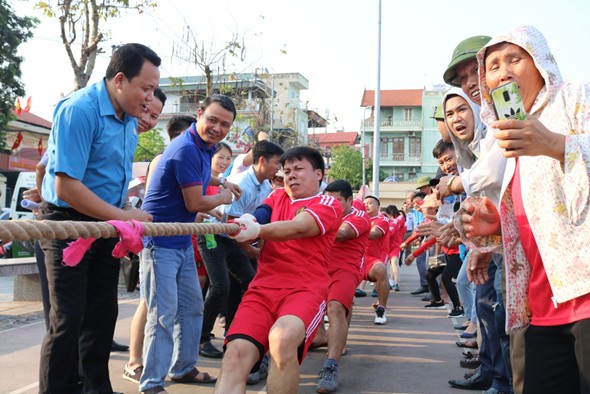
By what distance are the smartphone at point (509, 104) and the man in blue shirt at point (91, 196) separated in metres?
1.89

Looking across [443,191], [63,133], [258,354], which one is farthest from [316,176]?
[63,133]

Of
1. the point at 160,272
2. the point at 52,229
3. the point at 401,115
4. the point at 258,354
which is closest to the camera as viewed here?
the point at 52,229

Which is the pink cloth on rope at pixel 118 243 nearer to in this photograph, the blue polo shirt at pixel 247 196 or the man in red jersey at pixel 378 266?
the blue polo shirt at pixel 247 196

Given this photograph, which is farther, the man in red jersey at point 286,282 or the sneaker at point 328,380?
the sneaker at point 328,380

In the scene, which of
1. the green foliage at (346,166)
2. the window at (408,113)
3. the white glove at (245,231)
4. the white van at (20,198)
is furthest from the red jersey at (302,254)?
the window at (408,113)

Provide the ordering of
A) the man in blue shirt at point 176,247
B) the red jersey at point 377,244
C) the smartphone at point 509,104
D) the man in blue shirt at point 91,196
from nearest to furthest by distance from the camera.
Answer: the smartphone at point 509,104 → the man in blue shirt at point 91,196 → the man in blue shirt at point 176,247 → the red jersey at point 377,244

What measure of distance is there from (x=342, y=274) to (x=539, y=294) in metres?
3.16

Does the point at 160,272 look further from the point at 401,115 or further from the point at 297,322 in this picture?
the point at 401,115

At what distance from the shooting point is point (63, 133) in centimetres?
298

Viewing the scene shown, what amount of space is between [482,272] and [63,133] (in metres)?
2.27

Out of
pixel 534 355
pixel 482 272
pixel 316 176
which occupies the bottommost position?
pixel 534 355

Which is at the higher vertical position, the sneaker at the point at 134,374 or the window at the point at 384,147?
the window at the point at 384,147

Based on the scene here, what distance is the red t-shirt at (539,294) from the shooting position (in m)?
2.03

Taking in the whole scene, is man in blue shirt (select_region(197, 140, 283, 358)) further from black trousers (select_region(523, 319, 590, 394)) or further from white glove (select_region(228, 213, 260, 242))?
black trousers (select_region(523, 319, 590, 394))
